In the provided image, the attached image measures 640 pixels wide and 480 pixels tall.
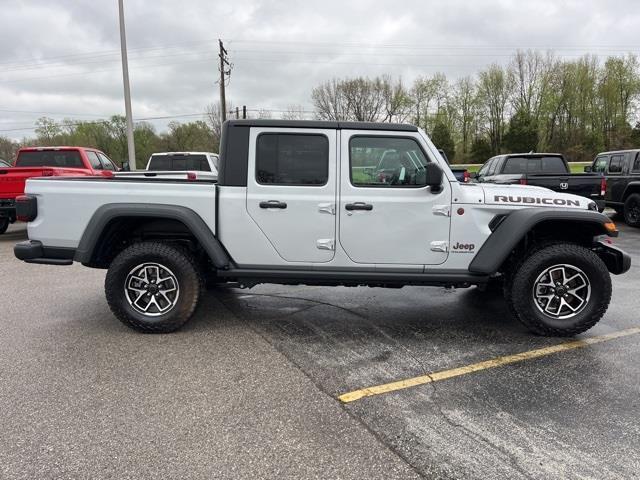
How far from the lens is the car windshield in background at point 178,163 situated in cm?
A: 1312

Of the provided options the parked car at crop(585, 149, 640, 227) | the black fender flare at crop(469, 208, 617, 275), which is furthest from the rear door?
the parked car at crop(585, 149, 640, 227)

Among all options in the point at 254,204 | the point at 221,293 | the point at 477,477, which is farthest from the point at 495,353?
the point at 221,293

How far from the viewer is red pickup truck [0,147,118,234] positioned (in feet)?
31.8

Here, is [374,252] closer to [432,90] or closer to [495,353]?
[495,353]

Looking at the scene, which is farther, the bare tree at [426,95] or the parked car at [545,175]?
the bare tree at [426,95]

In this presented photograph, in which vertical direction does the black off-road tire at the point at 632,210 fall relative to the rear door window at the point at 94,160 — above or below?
below

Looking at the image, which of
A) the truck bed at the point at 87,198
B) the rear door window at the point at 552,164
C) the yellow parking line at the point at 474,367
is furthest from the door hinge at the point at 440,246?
the rear door window at the point at 552,164

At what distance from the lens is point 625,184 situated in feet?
38.2

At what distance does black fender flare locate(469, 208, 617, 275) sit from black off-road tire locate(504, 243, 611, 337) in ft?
0.87

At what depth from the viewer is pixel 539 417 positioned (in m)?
3.01

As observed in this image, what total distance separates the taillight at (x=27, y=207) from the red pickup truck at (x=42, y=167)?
5819 mm

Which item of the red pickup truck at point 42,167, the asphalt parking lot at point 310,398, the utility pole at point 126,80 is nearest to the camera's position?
the asphalt parking lot at point 310,398

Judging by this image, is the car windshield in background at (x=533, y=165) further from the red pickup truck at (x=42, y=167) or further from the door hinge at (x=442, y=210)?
the red pickup truck at (x=42, y=167)

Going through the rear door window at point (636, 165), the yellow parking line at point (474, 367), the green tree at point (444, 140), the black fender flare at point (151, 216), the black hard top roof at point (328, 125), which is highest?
the green tree at point (444, 140)
